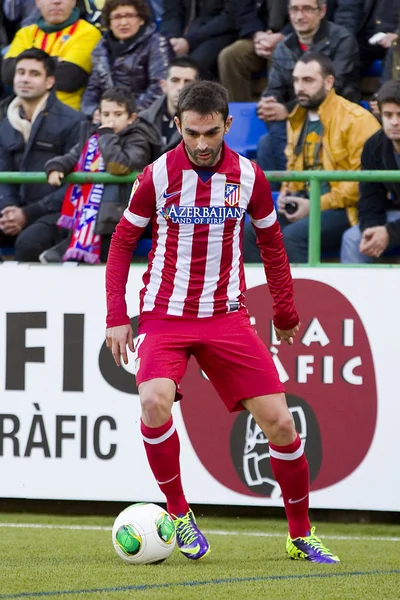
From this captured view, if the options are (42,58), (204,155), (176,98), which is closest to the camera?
(204,155)

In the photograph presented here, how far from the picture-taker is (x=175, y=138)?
791 cm

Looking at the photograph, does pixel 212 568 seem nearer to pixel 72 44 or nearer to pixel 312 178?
pixel 312 178

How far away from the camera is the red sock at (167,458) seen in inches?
205

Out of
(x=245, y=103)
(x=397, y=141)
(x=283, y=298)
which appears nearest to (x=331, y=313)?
(x=397, y=141)

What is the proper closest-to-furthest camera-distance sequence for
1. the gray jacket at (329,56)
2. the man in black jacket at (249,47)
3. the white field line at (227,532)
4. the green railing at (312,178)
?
the white field line at (227,532), the green railing at (312,178), the gray jacket at (329,56), the man in black jacket at (249,47)

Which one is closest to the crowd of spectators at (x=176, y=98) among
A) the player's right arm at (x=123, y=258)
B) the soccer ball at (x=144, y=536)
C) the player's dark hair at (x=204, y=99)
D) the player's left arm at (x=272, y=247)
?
the player's left arm at (x=272, y=247)

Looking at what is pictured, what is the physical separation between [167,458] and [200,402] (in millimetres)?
1790

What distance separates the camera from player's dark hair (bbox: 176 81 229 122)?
490 centimetres

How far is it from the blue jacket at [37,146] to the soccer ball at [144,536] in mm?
2936

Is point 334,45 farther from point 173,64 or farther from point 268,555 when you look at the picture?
point 268,555

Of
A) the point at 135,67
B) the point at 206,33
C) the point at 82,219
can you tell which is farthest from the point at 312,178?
the point at 206,33

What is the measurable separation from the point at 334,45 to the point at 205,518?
3607mm

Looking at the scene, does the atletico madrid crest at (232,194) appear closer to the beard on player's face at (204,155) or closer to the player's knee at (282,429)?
the beard on player's face at (204,155)

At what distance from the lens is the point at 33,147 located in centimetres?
799
